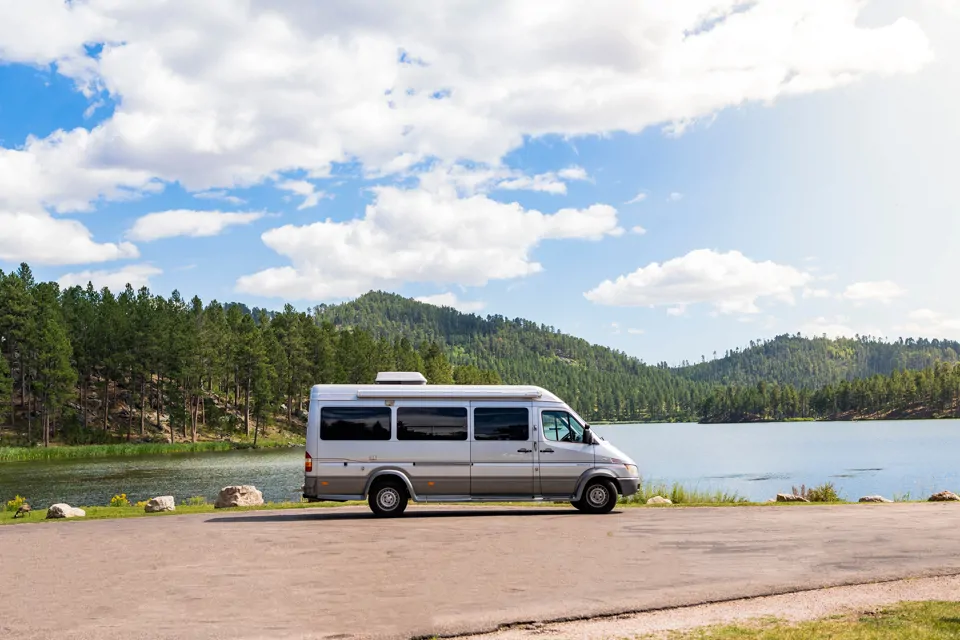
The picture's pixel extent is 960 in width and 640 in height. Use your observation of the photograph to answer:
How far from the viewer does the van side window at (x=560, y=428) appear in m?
21.4

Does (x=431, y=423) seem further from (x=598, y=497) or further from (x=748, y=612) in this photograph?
(x=748, y=612)

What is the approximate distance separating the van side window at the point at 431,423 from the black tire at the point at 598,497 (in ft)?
11.4

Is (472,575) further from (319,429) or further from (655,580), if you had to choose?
(319,429)

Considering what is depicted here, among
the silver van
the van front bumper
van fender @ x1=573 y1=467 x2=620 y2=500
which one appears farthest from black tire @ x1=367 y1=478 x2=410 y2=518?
the van front bumper

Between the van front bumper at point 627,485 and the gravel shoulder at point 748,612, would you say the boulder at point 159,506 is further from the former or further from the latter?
the gravel shoulder at point 748,612

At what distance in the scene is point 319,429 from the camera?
21141 millimetres

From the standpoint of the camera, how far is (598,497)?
21.2 meters

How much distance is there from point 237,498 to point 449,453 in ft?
26.0

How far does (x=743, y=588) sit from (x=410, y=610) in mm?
4711

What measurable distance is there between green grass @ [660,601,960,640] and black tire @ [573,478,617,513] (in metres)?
11.5

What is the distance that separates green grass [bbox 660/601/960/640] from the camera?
28.1ft

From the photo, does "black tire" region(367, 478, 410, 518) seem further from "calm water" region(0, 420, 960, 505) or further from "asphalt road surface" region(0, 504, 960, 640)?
"calm water" region(0, 420, 960, 505)

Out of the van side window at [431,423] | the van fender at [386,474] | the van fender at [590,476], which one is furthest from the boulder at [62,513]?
the van fender at [590,476]

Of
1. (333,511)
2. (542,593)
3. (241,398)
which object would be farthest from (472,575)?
(241,398)
